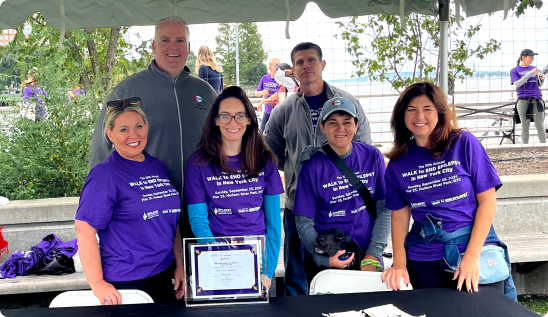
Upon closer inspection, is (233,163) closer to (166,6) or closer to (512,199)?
(166,6)

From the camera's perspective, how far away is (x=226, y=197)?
2652mm

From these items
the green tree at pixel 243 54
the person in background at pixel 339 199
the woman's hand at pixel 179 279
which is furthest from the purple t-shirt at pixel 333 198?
the green tree at pixel 243 54

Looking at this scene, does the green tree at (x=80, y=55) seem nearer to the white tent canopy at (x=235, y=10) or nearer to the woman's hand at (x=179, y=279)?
the white tent canopy at (x=235, y=10)

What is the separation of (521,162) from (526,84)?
4.28 feet

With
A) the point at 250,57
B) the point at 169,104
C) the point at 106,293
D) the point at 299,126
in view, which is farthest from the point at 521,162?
the point at 106,293

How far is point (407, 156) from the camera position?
254cm

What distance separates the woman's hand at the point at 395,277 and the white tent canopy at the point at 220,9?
222 cm

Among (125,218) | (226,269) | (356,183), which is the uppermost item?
(356,183)

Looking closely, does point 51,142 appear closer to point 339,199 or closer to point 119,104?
point 119,104

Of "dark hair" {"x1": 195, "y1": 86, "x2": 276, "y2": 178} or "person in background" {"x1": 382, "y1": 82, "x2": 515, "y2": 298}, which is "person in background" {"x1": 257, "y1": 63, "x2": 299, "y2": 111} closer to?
"dark hair" {"x1": 195, "y1": 86, "x2": 276, "y2": 178}

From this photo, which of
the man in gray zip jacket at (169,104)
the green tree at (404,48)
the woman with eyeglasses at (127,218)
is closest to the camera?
the woman with eyeglasses at (127,218)

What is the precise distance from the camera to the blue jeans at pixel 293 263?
10.9 feet

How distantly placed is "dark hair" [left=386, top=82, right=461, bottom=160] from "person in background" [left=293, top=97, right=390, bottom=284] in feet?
0.92

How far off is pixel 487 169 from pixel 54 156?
4314 mm
